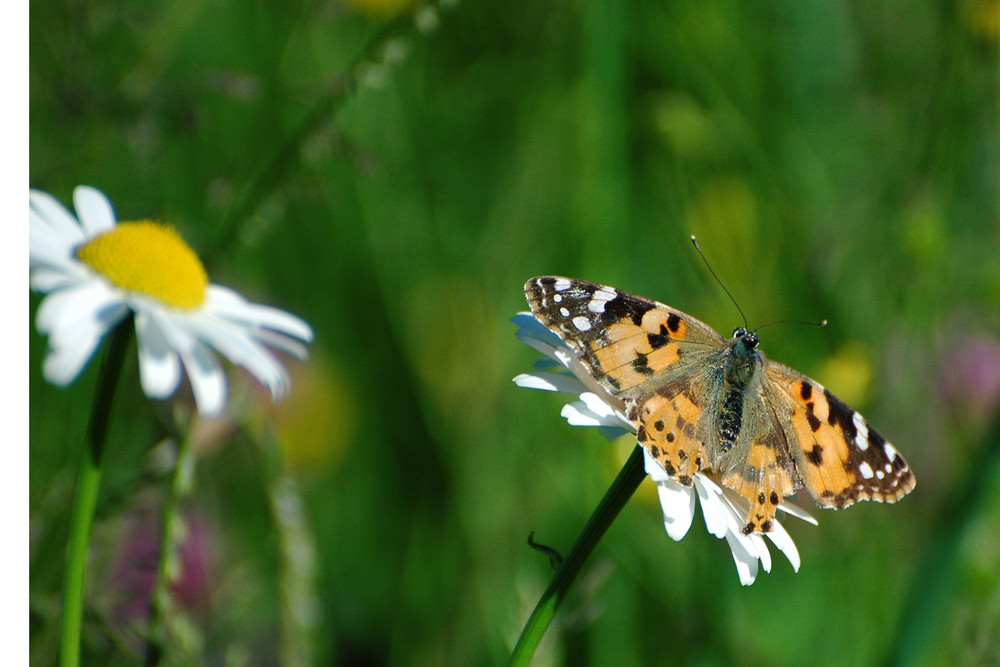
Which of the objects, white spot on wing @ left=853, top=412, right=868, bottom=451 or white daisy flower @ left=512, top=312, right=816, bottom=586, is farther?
white spot on wing @ left=853, top=412, right=868, bottom=451

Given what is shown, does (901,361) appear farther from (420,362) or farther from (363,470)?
(363,470)

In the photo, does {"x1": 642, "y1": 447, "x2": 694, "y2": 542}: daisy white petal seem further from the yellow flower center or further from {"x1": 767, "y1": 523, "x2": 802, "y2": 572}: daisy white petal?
the yellow flower center

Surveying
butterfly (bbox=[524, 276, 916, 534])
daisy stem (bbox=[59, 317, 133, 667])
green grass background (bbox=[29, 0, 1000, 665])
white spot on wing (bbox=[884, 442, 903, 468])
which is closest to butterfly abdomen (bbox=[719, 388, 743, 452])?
butterfly (bbox=[524, 276, 916, 534])

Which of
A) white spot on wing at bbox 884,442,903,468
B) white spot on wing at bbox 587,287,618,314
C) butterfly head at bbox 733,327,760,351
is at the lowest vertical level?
white spot on wing at bbox 884,442,903,468

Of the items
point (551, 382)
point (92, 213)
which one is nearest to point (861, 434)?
point (551, 382)

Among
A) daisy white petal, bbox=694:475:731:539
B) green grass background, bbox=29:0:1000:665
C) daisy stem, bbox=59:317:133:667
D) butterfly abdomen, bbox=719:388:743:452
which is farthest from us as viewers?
green grass background, bbox=29:0:1000:665

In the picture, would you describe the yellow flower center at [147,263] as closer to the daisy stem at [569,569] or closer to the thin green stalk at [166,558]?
the thin green stalk at [166,558]

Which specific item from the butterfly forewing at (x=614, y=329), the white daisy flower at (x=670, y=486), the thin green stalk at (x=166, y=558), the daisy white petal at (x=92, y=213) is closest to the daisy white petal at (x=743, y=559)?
the white daisy flower at (x=670, y=486)

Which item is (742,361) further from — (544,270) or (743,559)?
(544,270)
